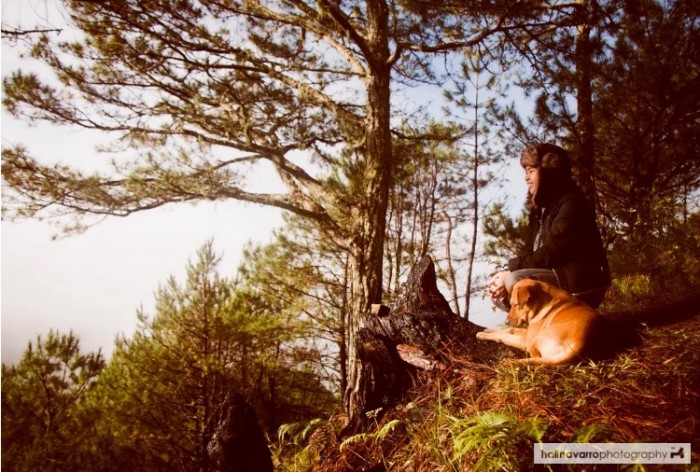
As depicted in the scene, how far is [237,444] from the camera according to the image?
91.0 inches

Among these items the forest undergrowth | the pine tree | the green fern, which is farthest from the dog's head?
the pine tree

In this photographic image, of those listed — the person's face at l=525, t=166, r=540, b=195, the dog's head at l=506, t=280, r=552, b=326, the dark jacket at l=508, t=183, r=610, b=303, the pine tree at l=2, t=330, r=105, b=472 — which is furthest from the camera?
the pine tree at l=2, t=330, r=105, b=472

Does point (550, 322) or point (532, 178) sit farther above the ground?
point (532, 178)

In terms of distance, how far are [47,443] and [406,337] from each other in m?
10.1

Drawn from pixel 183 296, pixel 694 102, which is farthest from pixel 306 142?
pixel 183 296

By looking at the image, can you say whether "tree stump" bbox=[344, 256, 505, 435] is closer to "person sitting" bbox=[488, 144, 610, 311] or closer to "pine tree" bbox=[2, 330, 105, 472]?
"person sitting" bbox=[488, 144, 610, 311]

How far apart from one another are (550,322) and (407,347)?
969 millimetres

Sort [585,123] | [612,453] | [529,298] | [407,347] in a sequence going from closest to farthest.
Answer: [612,453] < [529,298] < [407,347] < [585,123]

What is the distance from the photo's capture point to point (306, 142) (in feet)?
19.5

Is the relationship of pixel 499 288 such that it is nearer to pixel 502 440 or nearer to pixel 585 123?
pixel 502 440

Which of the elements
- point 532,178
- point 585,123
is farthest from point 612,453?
point 585,123

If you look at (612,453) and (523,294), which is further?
(523,294)

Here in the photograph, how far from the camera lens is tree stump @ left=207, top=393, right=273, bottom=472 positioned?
228 centimetres

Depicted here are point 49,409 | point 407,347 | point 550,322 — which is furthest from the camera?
point 49,409
